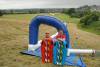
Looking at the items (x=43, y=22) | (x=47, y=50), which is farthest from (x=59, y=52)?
(x=43, y=22)

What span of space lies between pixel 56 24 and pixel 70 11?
65.8m

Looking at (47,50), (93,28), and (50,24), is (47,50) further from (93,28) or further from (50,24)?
(93,28)

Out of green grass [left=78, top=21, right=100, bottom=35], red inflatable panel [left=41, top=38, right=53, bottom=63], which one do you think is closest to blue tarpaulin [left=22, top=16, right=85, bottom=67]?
red inflatable panel [left=41, top=38, right=53, bottom=63]

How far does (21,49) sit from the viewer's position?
19.5m

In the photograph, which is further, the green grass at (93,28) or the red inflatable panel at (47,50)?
the green grass at (93,28)

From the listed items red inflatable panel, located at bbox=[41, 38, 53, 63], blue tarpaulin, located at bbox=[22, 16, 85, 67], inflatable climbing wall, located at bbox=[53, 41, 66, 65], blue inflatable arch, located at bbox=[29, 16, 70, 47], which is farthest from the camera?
blue inflatable arch, located at bbox=[29, 16, 70, 47]

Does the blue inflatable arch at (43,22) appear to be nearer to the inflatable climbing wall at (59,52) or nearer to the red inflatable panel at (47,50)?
the red inflatable panel at (47,50)

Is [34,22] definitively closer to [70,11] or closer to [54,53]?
[54,53]

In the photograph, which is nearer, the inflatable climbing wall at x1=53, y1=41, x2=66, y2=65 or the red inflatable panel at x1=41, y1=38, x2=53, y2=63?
the inflatable climbing wall at x1=53, y1=41, x2=66, y2=65

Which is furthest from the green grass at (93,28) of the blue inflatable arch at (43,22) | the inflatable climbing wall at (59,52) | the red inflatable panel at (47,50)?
the inflatable climbing wall at (59,52)

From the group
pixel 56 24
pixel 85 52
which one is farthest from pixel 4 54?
pixel 85 52

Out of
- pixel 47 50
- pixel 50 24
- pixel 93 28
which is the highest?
pixel 50 24

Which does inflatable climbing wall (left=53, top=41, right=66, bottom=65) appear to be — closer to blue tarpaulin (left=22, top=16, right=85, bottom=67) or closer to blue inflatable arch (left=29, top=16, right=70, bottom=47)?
blue tarpaulin (left=22, top=16, right=85, bottom=67)

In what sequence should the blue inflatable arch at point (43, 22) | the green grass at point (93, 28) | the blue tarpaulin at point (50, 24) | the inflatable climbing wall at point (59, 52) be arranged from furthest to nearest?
the green grass at point (93, 28) < the blue inflatable arch at point (43, 22) < the blue tarpaulin at point (50, 24) < the inflatable climbing wall at point (59, 52)
